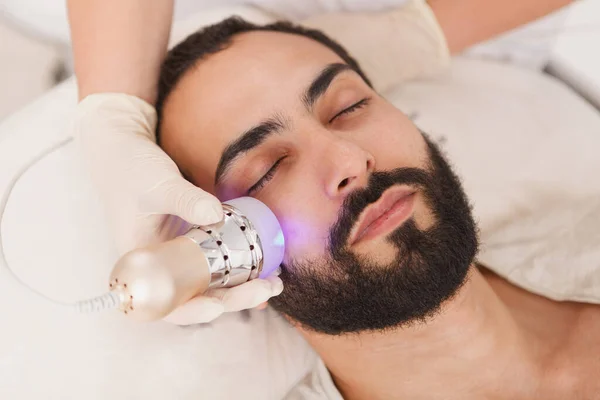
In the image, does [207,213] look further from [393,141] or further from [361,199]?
[393,141]

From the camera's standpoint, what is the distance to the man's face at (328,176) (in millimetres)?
971

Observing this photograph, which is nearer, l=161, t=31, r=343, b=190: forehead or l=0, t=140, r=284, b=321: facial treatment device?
l=0, t=140, r=284, b=321: facial treatment device

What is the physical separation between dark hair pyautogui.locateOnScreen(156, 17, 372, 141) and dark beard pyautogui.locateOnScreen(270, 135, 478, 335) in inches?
15.3

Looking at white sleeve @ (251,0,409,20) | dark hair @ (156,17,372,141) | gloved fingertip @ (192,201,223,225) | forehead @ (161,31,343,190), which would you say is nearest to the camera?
gloved fingertip @ (192,201,223,225)

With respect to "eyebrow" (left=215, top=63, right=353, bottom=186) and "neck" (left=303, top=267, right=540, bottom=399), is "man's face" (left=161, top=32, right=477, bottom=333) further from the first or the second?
"neck" (left=303, top=267, right=540, bottom=399)

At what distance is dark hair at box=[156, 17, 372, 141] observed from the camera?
1206 mm

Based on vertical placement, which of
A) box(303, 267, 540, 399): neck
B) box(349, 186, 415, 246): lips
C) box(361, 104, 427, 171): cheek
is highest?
box(361, 104, 427, 171): cheek

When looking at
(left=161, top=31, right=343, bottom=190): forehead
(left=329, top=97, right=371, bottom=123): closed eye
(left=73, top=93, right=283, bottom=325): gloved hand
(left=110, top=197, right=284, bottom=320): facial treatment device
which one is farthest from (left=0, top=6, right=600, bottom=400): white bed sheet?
(left=329, top=97, right=371, bottom=123): closed eye

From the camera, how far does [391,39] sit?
65.5 inches

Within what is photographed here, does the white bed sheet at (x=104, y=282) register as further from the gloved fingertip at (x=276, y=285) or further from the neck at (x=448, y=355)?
the gloved fingertip at (x=276, y=285)

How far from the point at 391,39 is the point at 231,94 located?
2.44ft

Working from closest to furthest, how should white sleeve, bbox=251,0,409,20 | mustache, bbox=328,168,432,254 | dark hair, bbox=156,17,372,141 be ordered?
mustache, bbox=328,168,432,254 < dark hair, bbox=156,17,372,141 < white sleeve, bbox=251,0,409,20

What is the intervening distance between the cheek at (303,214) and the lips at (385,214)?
5cm

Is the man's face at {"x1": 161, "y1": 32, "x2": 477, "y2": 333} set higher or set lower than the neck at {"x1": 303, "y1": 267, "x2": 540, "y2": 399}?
higher
